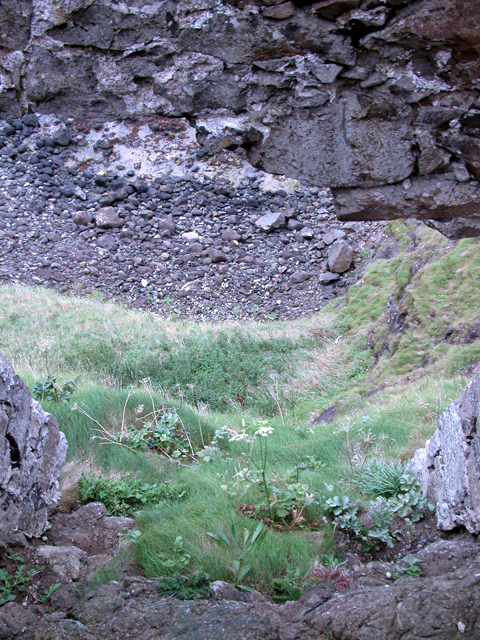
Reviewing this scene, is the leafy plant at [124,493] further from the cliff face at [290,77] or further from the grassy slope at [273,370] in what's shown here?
the cliff face at [290,77]

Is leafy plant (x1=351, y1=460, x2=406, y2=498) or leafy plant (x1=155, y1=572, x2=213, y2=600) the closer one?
leafy plant (x1=155, y1=572, x2=213, y2=600)

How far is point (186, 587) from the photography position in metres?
2.50

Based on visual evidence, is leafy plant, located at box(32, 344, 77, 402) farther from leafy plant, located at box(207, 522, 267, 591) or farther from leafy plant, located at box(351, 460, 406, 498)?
leafy plant, located at box(351, 460, 406, 498)

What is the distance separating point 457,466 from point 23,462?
236cm

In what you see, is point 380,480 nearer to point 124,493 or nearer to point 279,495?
point 279,495

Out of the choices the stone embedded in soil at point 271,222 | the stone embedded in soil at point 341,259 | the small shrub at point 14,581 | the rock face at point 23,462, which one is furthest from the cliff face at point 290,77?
the stone embedded in soil at point 271,222

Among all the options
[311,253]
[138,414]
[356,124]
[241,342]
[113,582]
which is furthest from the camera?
[311,253]

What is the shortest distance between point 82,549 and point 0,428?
33.3 inches

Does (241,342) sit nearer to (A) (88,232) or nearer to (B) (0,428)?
(B) (0,428)

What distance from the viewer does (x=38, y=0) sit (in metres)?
2.66

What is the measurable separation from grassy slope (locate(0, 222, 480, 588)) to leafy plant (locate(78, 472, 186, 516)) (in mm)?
112

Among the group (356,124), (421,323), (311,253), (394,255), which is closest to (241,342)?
(421,323)

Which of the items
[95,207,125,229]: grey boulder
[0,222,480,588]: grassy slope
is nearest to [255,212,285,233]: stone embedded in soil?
[0,222,480,588]: grassy slope

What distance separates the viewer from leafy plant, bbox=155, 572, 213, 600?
8.01 ft
